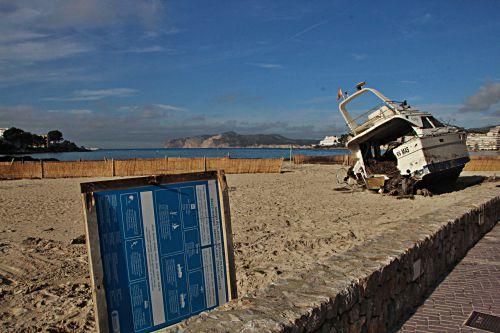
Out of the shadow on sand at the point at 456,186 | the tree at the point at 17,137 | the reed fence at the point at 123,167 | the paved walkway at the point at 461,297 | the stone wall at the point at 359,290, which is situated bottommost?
the shadow on sand at the point at 456,186

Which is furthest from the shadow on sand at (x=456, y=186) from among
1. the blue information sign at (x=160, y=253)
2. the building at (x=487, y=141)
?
the building at (x=487, y=141)

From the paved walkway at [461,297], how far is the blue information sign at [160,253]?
2.06 m

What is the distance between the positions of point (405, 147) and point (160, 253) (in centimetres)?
1326

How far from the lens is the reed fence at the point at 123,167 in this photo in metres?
26.8

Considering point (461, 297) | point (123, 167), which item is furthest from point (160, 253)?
point (123, 167)

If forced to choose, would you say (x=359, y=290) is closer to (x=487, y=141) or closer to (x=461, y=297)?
(x=461, y=297)

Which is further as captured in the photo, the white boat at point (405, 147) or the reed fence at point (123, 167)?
the reed fence at point (123, 167)

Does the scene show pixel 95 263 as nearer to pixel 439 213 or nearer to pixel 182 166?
pixel 439 213

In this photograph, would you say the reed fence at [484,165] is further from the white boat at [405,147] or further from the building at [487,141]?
the building at [487,141]

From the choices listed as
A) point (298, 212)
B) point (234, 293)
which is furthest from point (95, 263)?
point (298, 212)

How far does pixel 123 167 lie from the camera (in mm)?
28453

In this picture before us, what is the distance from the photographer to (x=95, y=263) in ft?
8.57

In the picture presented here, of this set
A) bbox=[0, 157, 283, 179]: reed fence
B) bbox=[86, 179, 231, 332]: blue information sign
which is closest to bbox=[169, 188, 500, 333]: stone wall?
bbox=[86, 179, 231, 332]: blue information sign

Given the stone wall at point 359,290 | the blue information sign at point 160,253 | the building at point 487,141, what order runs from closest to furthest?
the stone wall at point 359,290, the blue information sign at point 160,253, the building at point 487,141
